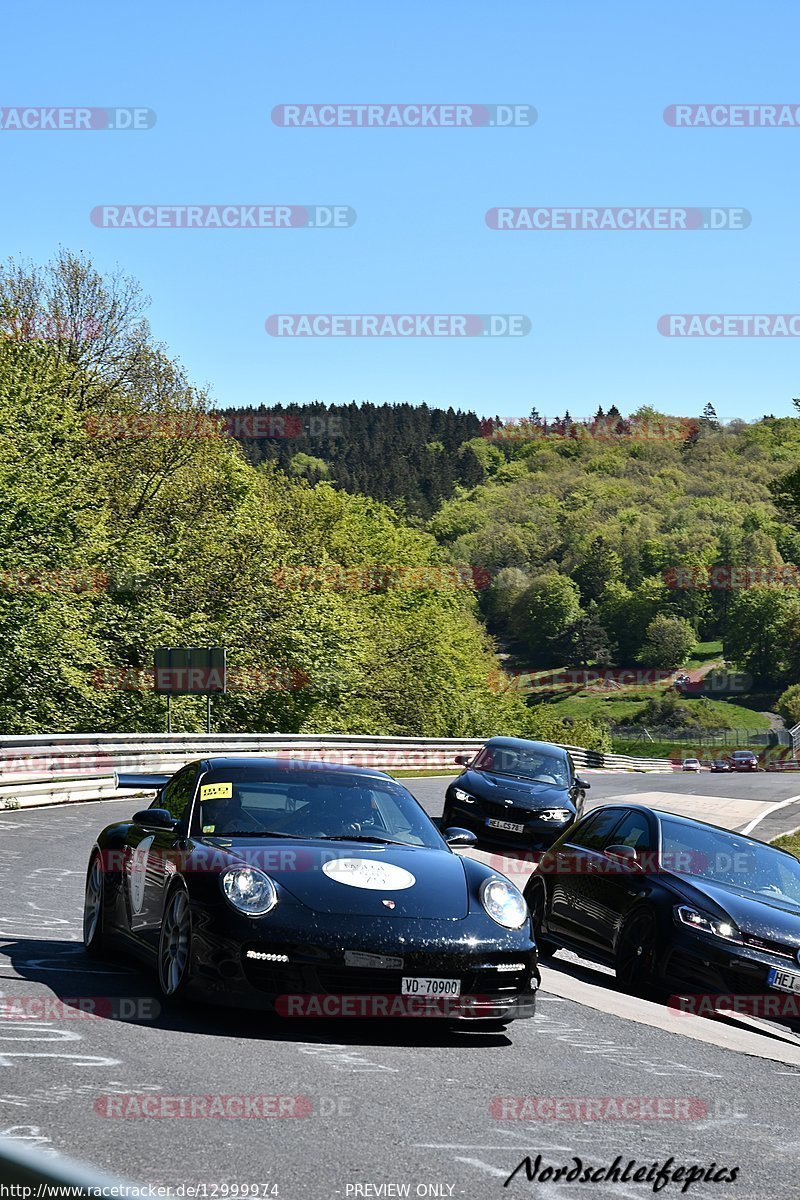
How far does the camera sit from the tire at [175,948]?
273 inches

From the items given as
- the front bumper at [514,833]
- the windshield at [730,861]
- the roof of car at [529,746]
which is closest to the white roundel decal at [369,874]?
the windshield at [730,861]

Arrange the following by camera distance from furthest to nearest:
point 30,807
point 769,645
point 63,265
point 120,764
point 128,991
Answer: point 769,645 → point 63,265 → point 120,764 → point 30,807 → point 128,991

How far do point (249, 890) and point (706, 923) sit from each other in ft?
12.6

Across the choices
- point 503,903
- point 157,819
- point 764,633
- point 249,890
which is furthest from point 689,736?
point 249,890

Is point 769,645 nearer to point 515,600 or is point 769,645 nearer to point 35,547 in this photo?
point 515,600

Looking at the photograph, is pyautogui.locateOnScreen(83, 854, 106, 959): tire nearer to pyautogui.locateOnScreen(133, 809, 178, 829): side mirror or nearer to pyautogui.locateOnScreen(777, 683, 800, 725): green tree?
pyautogui.locateOnScreen(133, 809, 178, 829): side mirror

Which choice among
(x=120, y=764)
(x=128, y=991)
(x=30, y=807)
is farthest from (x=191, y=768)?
(x=120, y=764)

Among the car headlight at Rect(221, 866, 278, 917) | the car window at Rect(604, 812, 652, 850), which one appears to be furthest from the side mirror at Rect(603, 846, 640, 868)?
the car headlight at Rect(221, 866, 278, 917)

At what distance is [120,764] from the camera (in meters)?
26.1

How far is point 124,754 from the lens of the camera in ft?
86.3

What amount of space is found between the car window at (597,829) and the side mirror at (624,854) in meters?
0.46

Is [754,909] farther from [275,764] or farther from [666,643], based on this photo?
[666,643]

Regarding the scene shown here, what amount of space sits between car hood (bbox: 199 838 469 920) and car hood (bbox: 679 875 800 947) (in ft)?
8.76

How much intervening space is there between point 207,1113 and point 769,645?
18542cm
